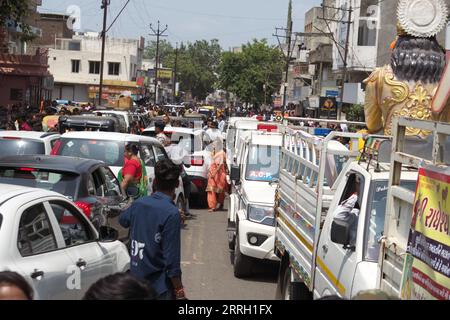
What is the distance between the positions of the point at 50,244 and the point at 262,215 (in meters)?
5.11

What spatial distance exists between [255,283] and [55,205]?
485 centimetres

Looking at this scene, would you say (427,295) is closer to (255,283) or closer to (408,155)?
(408,155)

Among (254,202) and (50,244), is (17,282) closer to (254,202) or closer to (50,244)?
(50,244)

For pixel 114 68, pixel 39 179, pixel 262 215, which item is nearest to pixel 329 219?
pixel 39 179

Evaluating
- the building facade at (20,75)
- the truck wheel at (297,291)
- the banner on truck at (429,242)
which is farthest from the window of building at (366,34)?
the banner on truck at (429,242)

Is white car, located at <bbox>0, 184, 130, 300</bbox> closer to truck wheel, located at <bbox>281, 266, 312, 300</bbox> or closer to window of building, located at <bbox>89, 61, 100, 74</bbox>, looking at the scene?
truck wheel, located at <bbox>281, 266, 312, 300</bbox>

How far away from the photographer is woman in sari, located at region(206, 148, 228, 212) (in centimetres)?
1753

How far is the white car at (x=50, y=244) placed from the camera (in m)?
5.34

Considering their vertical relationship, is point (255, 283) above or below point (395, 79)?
below

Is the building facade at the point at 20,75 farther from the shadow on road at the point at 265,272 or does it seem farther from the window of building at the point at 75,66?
the shadow on road at the point at 265,272

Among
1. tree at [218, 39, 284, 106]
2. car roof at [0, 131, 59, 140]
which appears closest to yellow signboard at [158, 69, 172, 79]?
tree at [218, 39, 284, 106]

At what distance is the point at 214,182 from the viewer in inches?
693

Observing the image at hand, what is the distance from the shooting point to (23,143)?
41.1 feet
